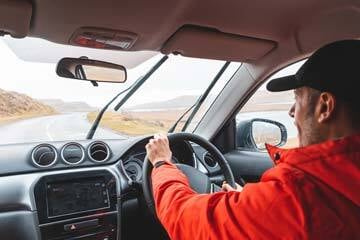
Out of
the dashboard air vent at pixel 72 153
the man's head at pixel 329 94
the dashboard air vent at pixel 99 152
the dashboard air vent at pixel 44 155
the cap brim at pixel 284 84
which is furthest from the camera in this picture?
the dashboard air vent at pixel 99 152

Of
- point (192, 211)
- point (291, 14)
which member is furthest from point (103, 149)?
point (192, 211)

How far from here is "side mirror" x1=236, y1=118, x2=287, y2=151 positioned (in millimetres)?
4016

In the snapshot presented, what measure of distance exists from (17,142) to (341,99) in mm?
2263

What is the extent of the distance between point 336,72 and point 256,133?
269 cm

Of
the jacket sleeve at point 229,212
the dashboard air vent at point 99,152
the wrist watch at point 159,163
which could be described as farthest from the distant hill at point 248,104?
the jacket sleeve at point 229,212

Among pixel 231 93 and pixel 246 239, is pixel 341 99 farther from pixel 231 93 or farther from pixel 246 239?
pixel 231 93

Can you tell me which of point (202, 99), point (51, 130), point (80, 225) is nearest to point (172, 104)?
point (202, 99)

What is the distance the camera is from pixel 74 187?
285 cm

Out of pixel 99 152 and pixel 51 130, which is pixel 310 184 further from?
pixel 51 130

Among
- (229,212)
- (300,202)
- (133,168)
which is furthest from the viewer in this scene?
(133,168)

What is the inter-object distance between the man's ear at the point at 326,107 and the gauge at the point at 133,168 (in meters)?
1.76

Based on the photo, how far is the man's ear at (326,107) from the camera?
1468 mm

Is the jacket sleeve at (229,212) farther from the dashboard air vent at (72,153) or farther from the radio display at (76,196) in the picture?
the dashboard air vent at (72,153)

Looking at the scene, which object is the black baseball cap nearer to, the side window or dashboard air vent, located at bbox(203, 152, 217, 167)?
dashboard air vent, located at bbox(203, 152, 217, 167)
